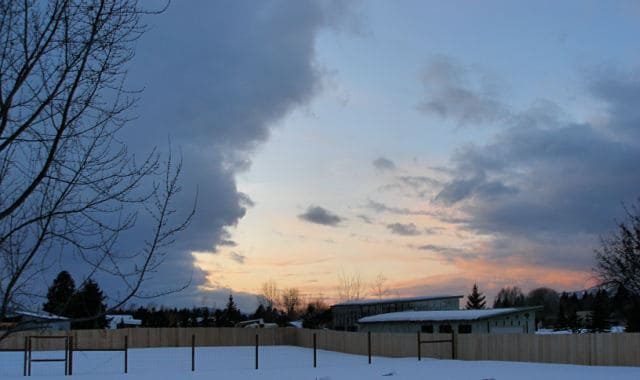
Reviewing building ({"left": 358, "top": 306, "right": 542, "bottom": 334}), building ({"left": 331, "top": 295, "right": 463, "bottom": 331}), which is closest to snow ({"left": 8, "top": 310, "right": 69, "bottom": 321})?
building ({"left": 358, "top": 306, "right": 542, "bottom": 334})

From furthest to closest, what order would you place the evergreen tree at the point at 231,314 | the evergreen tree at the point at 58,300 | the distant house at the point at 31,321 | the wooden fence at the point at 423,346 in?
the evergreen tree at the point at 231,314, the wooden fence at the point at 423,346, the evergreen tree at the point at 58,300, the distant house at the point at 31,321

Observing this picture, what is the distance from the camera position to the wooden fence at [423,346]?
23.5 meters

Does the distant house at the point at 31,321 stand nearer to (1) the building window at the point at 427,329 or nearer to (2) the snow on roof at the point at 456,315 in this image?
(2) the snow on roof at the point at 456,315

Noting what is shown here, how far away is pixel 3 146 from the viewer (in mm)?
4262

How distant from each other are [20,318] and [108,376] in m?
19.0

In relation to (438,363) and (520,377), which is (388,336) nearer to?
(438,363)

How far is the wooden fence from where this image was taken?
23547mm

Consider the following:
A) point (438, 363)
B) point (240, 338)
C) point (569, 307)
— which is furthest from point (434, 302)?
point (569, 307)

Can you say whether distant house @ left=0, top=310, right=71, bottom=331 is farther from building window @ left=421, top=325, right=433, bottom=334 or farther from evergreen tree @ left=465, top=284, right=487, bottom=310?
evergreen tree @ left=465, top=284, right=487, bottom=310

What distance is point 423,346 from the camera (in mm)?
30312

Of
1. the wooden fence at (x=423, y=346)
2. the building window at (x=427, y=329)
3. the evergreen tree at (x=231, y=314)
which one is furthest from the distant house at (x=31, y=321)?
the evergreen tree at (x=231, y=314)

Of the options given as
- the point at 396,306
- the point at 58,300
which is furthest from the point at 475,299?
the point at 58,300

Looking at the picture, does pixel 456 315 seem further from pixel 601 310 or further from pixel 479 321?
pixel 601 310

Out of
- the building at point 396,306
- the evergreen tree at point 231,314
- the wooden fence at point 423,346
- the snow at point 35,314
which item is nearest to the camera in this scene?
the snow at point 35,314
